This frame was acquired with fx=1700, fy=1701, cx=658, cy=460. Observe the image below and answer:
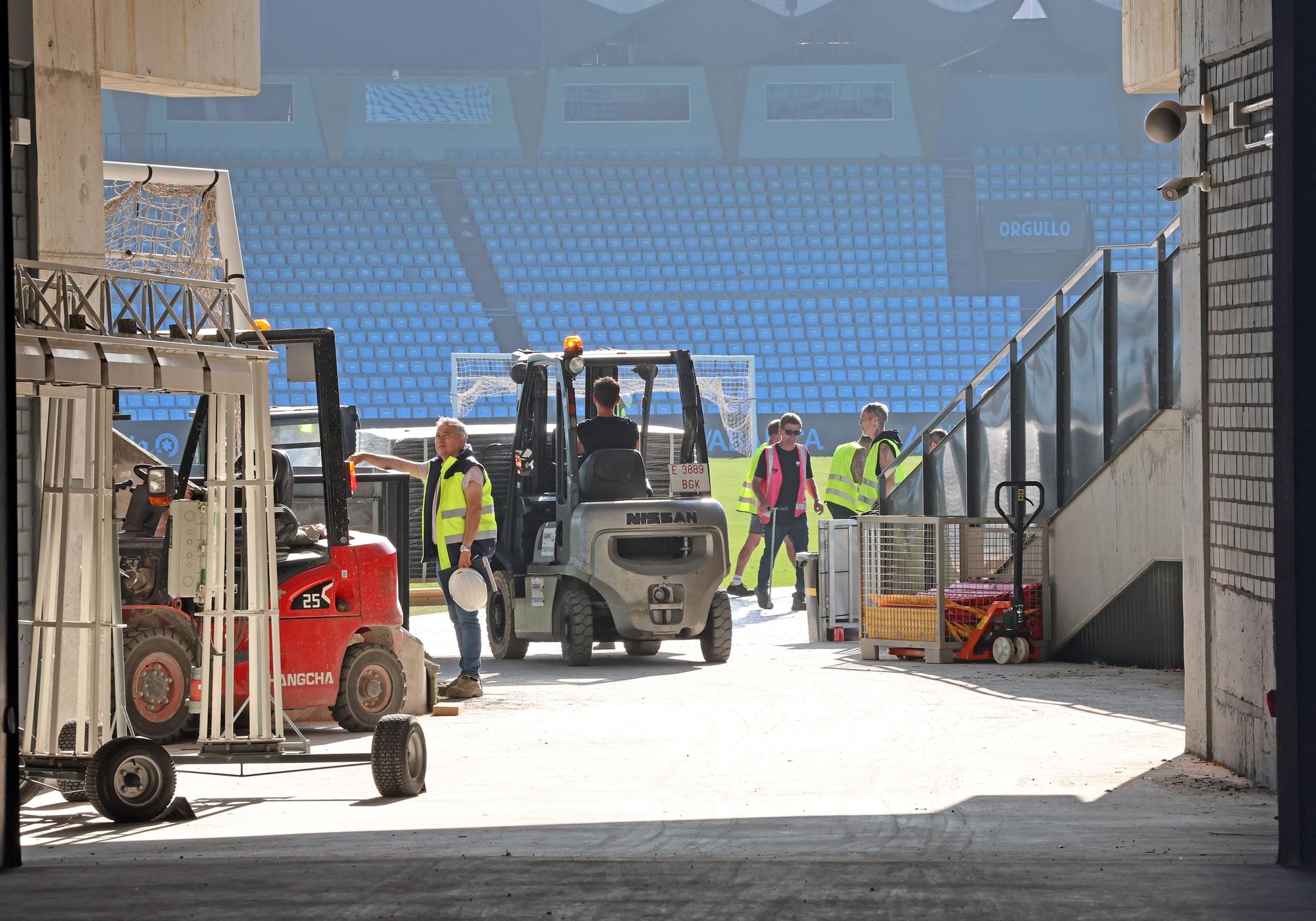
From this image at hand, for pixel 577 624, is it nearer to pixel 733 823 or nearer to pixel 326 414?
pixel 326 414

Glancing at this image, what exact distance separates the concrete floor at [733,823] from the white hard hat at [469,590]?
0.59m

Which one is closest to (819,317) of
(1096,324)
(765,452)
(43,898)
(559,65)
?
(559,65)

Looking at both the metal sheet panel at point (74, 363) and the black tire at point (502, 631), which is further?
the black tire at point (502, 631)

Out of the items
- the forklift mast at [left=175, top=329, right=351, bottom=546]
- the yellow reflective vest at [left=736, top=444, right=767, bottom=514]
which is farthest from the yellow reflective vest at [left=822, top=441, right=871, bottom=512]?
the forklift mast at [left=175, top=329, right=351, bottom=546]

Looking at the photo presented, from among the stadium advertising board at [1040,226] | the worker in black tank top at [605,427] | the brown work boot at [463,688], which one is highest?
the stadium advertising board at [1040,226]

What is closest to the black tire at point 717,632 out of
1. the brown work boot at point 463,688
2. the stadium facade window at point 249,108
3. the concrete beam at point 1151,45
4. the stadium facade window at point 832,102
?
the brown work boot at point 463,688

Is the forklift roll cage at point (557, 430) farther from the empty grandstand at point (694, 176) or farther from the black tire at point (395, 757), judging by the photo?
the empty grandstand at point (694, 176)

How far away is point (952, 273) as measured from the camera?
1898 inches

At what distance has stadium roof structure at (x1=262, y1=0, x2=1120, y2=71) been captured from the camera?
161 feet

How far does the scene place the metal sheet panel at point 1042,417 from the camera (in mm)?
12539

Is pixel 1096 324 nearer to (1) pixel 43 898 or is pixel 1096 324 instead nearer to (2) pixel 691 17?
(1) pixel 43 898

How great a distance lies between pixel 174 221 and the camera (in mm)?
11250

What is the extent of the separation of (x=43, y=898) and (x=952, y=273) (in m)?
45.3

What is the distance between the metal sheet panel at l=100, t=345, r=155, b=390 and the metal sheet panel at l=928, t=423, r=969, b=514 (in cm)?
874
